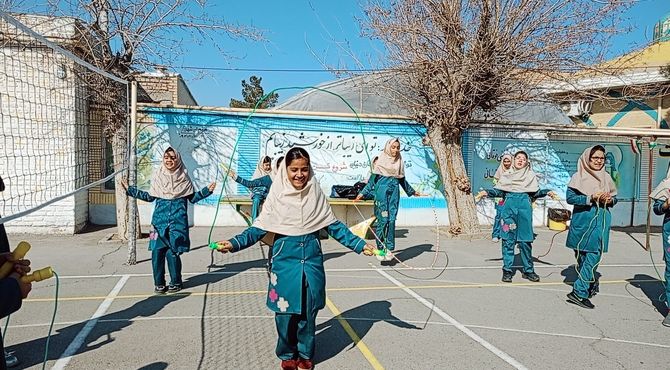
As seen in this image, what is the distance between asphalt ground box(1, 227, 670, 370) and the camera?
4.43 m

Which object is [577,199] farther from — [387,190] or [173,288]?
[173,288]

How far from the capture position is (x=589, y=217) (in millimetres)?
6121

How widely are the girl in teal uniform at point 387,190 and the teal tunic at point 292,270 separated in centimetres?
474

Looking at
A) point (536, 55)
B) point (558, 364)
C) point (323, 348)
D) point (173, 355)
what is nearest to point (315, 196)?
point (323, 348)

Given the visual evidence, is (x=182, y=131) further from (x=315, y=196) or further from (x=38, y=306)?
(x=315, y=196)

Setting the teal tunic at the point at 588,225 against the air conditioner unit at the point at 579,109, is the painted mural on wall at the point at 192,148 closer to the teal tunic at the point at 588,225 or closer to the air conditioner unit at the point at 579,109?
the teal tunic at the point at 588,225

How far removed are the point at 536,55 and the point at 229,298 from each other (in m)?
9.03

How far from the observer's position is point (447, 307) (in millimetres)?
6094

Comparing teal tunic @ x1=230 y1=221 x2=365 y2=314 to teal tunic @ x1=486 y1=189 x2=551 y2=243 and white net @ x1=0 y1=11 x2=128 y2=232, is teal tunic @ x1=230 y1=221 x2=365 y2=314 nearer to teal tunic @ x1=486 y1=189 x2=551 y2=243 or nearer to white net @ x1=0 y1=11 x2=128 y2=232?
teal tunic @ x1=486 y1=189 x2=551 y2=243

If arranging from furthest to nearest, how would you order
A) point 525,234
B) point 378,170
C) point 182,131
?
point 182,131
point 378,170
point 525,234

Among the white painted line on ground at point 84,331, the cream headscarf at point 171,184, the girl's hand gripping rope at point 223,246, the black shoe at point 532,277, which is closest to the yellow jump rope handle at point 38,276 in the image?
the girl's hand gripping rope at point 223,246

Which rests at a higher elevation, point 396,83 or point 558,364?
point 396,83

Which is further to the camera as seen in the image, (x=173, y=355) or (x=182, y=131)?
(x=182, y=131)

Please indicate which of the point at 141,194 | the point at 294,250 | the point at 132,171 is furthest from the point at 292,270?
the point at 132,171
